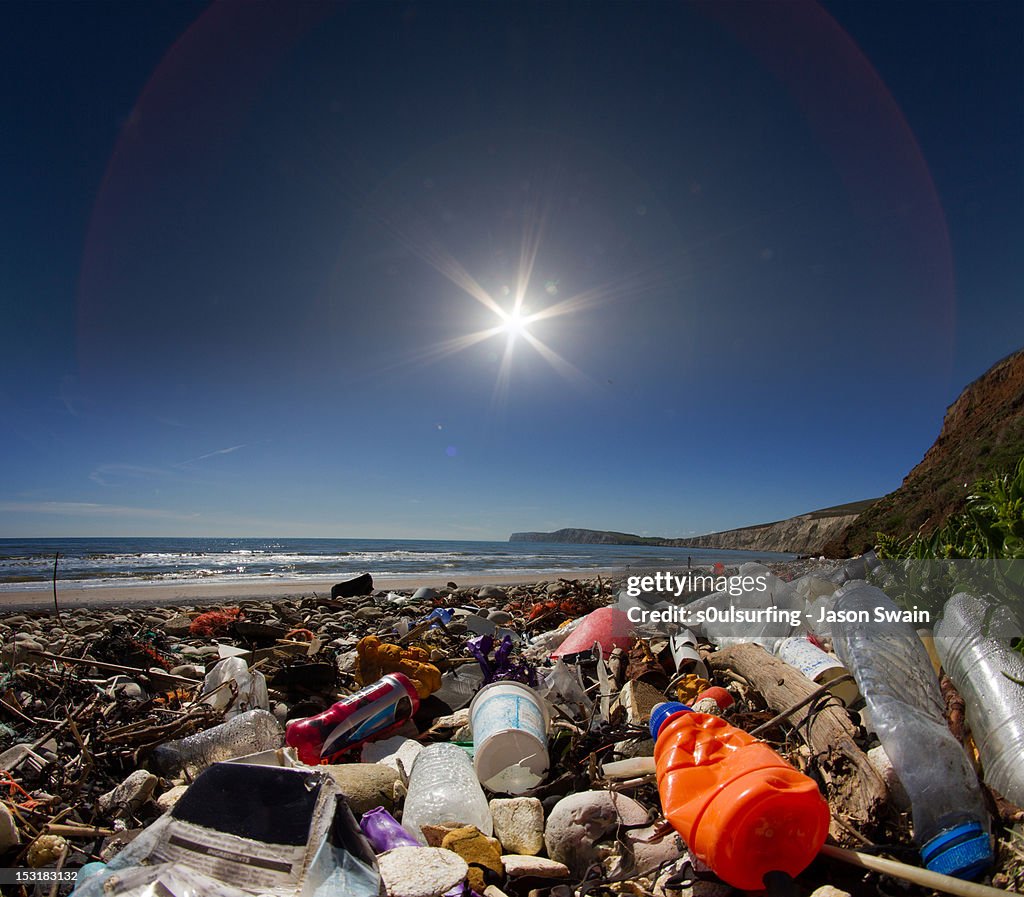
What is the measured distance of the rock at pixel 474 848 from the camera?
65.6 inches

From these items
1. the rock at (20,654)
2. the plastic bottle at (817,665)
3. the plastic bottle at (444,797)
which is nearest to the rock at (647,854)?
the plastic bottle at (444,797)

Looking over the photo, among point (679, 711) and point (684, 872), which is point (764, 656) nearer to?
point (679, 711)

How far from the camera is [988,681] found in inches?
84.3


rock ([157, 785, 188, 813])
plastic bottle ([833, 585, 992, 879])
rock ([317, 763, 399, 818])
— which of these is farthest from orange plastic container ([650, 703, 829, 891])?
rock ([157, 785, 188, 813])

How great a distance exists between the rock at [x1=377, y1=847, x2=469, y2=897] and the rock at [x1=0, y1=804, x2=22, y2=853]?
1.26m

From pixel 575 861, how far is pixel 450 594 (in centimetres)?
866

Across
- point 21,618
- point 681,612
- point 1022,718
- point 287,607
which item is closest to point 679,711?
point 1022,718

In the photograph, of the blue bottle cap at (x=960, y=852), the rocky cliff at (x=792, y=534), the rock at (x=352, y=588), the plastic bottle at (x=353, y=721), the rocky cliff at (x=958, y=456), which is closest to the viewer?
the blue bottle cap at (x=960, y=852)

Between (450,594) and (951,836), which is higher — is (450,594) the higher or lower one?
the lower one

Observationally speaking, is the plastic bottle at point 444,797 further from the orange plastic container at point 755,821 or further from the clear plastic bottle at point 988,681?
the clear plastic bottle at point 988,681

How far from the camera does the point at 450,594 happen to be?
401 inches

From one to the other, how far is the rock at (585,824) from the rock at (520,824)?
4cm

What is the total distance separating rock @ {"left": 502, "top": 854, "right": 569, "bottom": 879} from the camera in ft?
5.48

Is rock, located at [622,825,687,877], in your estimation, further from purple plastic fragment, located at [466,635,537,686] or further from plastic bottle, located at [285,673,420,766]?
plastic bottle, located at [285,673,420,766]
